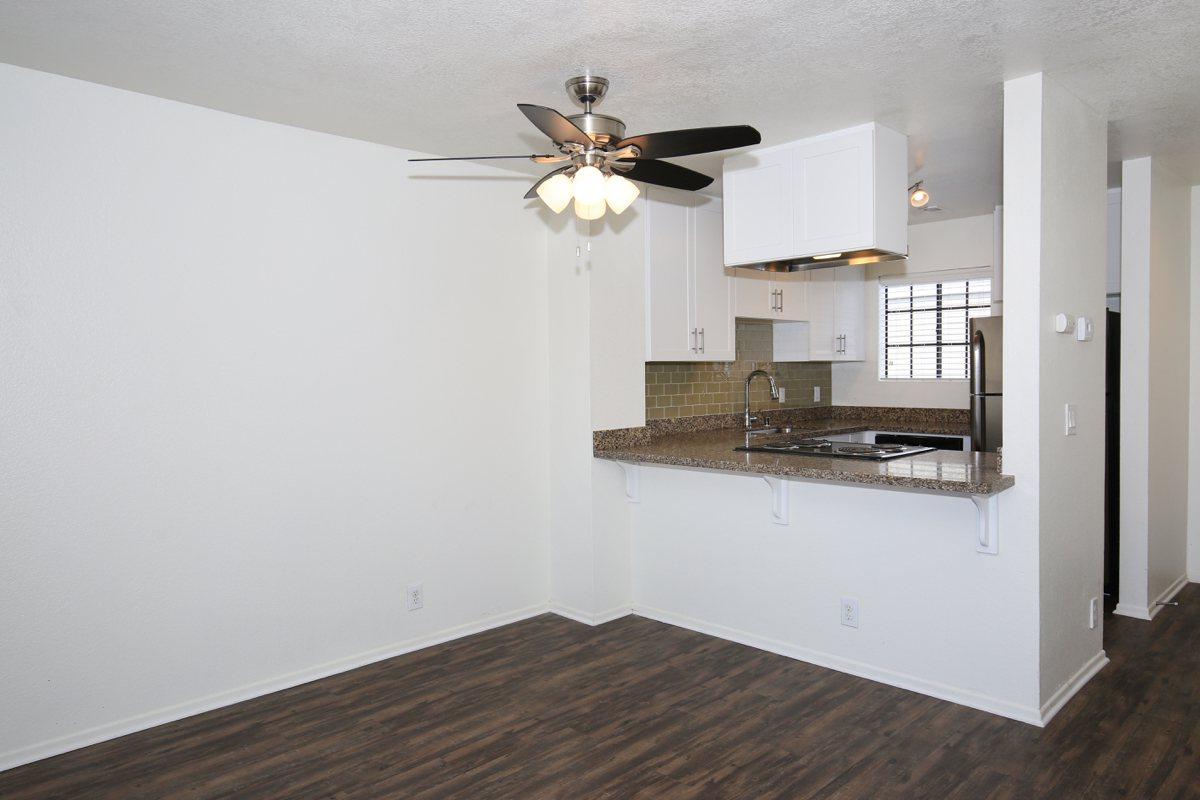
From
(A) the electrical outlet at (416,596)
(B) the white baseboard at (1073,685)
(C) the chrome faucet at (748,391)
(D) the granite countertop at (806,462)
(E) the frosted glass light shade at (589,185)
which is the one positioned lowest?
(B) the white baseboard at (1073,685)

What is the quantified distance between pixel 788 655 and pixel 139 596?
2.82 meters

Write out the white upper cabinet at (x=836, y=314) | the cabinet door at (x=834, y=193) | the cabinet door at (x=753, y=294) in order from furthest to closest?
1. the white upper cabinet at (x=836, y=314)
2. the cabinet door at (x=753, y=294)
3. the cabinet door at (x=834, y=193)

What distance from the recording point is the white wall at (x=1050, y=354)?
3.05 m

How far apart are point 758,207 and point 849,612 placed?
1.96 m

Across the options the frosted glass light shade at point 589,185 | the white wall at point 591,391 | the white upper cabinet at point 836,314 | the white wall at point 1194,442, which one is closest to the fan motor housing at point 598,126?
the frosted glass light shade at point 589,185

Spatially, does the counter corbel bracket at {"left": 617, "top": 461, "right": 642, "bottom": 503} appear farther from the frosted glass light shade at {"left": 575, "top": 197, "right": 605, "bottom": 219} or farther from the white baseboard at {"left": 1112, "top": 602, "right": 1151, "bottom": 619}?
the white baseboard at {"left": 1112, "top": 602, "right": 1151, "bottom": 619}

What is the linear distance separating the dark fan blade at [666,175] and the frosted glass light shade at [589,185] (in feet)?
0.89

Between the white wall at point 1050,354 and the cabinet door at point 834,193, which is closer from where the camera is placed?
the white wall at point 1050,354

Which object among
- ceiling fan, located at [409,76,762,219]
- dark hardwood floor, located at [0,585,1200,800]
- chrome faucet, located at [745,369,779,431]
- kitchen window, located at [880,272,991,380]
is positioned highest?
ceiling fan, located at [409,76,762,219]

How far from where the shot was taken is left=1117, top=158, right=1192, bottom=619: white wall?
14.0 feet

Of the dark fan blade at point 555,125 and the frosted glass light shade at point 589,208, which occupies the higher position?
the dark fan blade at point 555,125

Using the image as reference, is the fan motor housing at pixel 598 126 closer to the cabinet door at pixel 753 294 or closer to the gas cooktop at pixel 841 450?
the gas cooktop at pixel 841 450

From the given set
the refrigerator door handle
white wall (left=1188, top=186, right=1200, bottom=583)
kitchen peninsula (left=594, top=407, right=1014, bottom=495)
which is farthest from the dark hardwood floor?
the refrigerator door handle

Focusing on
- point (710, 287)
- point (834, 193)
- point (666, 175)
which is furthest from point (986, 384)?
point (666, 175)
